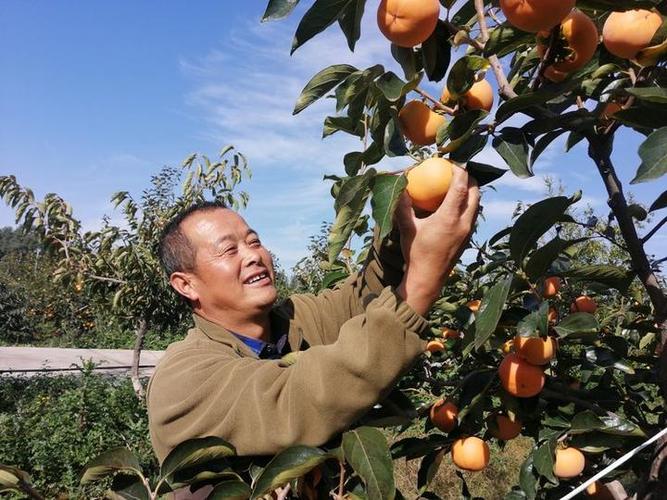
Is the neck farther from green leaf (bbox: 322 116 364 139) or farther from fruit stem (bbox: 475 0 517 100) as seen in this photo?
fruit stem (bbox: 475 0 517 100)

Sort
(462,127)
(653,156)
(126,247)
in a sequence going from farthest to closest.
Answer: (126,247)
(462,127)
(653,156)

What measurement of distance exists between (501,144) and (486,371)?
28.6 inches

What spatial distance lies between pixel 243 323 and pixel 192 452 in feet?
1.86

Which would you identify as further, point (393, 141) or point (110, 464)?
point (110, 464)

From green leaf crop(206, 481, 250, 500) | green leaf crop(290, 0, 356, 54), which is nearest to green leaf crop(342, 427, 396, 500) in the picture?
green leaf crop(206, 481, 250, 500)

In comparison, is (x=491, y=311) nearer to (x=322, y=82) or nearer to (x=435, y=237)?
(x=435, y=237)

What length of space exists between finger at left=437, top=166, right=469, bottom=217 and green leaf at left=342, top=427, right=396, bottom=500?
39cm

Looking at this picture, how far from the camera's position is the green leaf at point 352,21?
87 cm

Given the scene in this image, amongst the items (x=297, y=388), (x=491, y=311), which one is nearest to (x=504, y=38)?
(x=491, y=311)

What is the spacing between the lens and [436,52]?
974 millimetres

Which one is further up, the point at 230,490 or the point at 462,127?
the point at 462,127

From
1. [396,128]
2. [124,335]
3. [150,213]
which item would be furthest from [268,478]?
[124,335]

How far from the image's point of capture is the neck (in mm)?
1549

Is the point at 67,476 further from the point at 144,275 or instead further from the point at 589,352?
the point at 589,352
